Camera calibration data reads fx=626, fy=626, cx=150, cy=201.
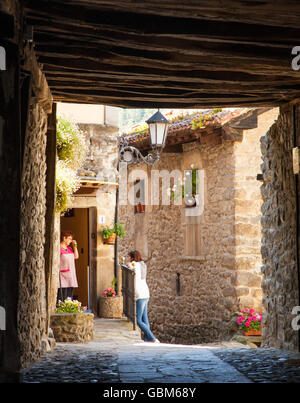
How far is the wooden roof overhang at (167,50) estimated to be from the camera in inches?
177

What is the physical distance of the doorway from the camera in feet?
52.5

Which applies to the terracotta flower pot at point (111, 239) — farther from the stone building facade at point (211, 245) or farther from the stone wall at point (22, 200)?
the stone wall at point (22, 200)

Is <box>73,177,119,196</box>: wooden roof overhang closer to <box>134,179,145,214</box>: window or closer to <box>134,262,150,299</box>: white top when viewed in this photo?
<box>134,262,150,299</box>: white top

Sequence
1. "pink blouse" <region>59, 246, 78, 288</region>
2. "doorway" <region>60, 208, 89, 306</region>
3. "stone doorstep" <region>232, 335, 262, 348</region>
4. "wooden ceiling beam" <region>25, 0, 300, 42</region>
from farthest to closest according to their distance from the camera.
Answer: "doorway" <region>60, 208, 89, 306</region>
"stone doorstep" <region>232, 335, 262, 348</region>
"pink blouse" <region>59, 246, 78, 288</region>
"wooden ceiling beam" <region>25, 0, 300, 42</region>

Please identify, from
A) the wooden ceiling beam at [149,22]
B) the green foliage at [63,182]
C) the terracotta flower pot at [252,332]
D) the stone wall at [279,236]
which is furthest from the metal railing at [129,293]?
the wooden ceiling beam at [149,22]

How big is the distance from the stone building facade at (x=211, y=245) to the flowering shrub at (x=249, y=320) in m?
0.18

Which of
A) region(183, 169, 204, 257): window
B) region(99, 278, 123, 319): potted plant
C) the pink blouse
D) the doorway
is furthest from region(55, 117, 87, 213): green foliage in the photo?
the doorway

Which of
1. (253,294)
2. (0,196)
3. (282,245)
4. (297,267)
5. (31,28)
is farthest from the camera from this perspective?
(253,294)

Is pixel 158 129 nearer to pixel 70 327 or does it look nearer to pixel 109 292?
pixel 70 327

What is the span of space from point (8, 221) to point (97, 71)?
7.25ft

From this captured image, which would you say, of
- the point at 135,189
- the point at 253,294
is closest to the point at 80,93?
the point at 253,294

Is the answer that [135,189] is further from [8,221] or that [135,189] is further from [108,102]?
[8,221]

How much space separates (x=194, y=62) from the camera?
5652 millimetres

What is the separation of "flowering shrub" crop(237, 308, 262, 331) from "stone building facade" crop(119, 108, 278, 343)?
182mm
